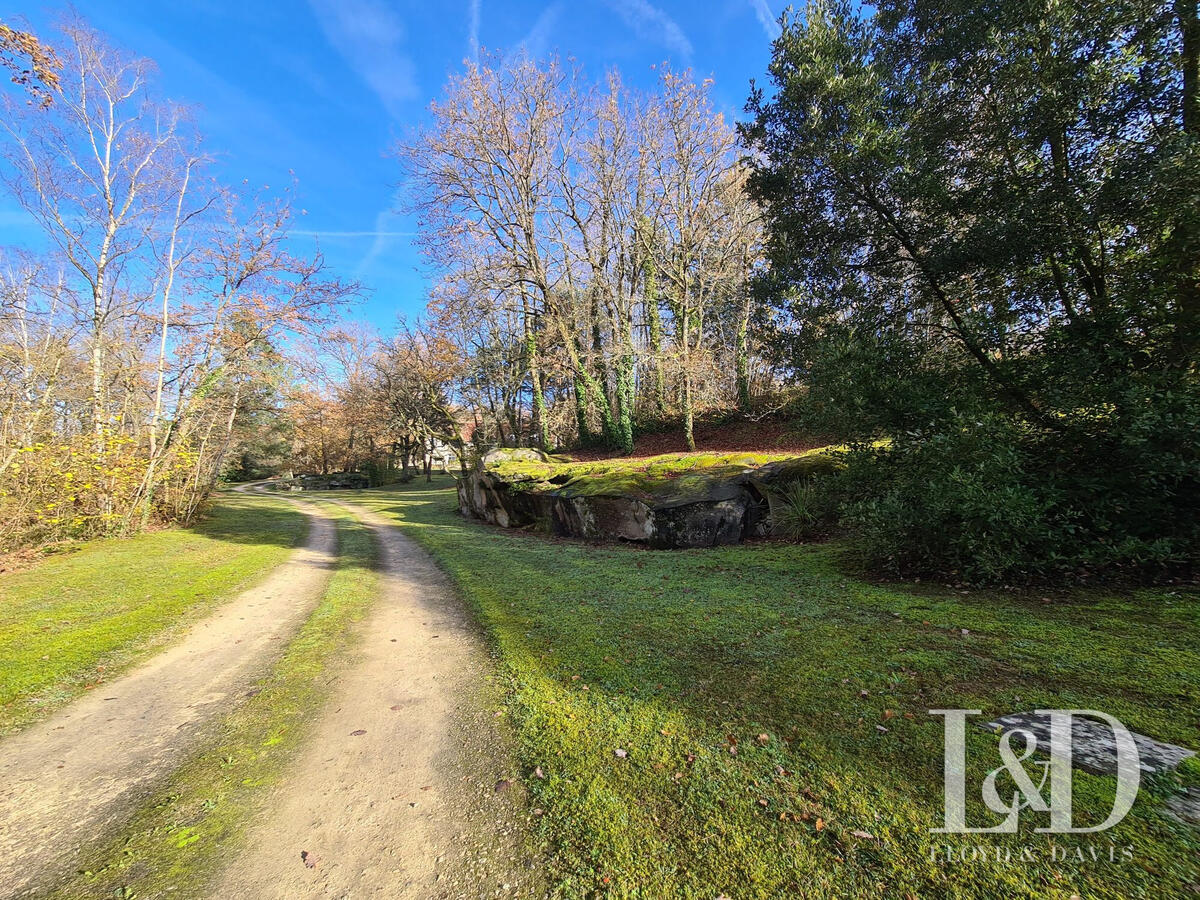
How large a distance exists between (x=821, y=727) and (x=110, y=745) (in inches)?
180

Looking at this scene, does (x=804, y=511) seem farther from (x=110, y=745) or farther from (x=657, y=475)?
(x=110, y=745)

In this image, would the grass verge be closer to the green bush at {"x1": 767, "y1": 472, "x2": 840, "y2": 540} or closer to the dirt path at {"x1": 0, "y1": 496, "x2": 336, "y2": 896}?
the dirt path at {"x1": 0, "y1": 496, "x2": 336, "y2": 896}

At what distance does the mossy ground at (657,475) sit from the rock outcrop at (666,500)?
0.02 meters

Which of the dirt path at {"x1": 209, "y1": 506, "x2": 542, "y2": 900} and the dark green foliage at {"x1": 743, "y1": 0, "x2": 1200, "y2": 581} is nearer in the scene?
the dirt path at {"x1": 209, "y1": 506, "x2": 542, "y2": 900}

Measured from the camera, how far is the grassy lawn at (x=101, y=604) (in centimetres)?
388

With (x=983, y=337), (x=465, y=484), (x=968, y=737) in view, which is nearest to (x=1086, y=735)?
(x=968, y=737)

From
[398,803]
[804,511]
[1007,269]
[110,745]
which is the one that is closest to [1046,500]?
[1007,269]

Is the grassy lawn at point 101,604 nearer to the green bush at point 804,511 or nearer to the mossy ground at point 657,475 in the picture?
the mossy ground at point 657,475

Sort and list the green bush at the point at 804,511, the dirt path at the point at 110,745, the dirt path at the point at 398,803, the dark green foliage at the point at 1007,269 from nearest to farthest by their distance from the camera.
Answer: the dirt path at the point at 398,803
the dirt path at the point at 110,745
the dark green foliage at the point at 1007,269
the green bush at the point at 804,511

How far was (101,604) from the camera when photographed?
19.2 feet

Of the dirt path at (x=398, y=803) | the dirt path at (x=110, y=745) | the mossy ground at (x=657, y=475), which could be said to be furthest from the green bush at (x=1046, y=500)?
the dirt path at (x=110, y=745)

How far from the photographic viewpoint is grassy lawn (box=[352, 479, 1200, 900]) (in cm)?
172

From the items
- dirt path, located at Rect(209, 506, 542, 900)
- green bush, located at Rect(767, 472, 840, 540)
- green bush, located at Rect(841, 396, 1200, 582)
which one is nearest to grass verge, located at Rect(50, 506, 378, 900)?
dirt path, located at Rect(209, 506, 542, 900)

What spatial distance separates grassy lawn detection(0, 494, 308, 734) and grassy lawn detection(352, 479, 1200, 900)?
3497 millimetres
